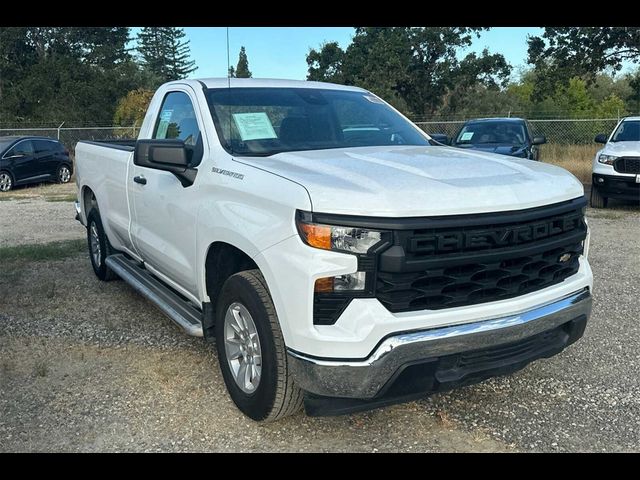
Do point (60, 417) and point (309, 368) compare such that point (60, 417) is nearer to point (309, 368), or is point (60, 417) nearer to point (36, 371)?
point (36, 371)

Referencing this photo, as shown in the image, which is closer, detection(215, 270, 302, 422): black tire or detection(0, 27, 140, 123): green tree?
detection(215, 270, 302, 422): black tire

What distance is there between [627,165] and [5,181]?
49.6 ft

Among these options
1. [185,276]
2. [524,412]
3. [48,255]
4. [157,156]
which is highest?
[157,156]

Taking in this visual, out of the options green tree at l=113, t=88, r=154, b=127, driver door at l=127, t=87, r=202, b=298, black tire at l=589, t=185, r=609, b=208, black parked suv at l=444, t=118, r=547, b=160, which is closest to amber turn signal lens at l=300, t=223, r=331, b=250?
driver door at l=127, t=87, r=202, b=298

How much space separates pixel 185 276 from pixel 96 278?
302 centimetres

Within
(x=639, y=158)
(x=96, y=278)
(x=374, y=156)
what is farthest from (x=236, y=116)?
(x=639, y=158)

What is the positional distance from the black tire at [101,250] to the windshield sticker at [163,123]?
1687 millimetres

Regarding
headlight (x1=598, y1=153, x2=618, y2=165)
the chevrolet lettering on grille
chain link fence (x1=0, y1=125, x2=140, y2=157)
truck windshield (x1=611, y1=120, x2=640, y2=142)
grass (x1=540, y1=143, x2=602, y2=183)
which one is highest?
the chevrolet lettering on grille

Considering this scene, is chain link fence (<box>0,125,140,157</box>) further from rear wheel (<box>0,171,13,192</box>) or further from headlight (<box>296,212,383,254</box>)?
headlight (<box>296,212,383,254</box>)

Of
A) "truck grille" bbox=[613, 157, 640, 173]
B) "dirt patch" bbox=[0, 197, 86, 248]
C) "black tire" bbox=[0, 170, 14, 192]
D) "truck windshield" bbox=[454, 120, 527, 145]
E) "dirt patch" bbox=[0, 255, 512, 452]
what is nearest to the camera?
"dirt patch" bbox=[0, 255, 512, 452]

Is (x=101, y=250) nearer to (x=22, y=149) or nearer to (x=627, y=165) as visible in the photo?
(x=627, y=165)

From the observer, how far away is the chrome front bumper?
110 inches

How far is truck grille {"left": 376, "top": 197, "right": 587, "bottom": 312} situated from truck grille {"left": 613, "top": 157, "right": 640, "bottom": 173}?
8692 millimetres

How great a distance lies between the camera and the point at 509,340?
3.04m
